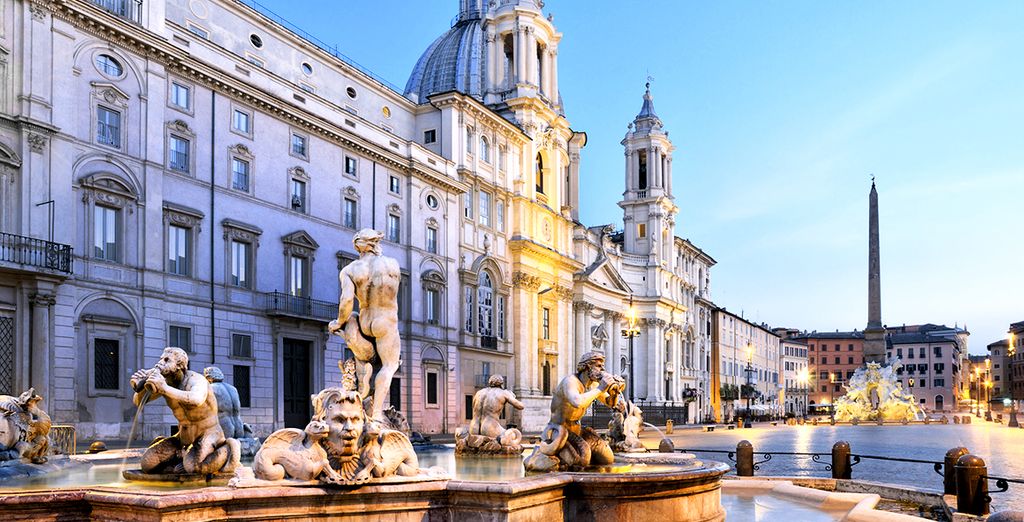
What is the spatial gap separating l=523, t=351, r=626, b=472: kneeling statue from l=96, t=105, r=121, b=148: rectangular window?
73.4 ft

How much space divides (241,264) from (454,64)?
119 feet

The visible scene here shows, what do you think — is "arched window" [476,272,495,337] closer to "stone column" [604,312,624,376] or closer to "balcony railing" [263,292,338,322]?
"balcony railing" [263,292,338,322]

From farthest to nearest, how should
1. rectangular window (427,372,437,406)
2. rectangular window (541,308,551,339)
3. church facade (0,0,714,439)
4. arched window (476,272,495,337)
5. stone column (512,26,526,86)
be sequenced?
rectangular window (541,308,551,339) → stone column (512,26,526,86) → arched window (476,272,495,337) → rectangular window (427,372,437,406) → church facade (0,0,714,439)

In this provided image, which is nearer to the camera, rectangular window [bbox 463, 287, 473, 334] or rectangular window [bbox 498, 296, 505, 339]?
rectangular window [bbox 463, 287, 473, 334]

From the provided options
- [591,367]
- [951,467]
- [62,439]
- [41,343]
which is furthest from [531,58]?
[591,367]

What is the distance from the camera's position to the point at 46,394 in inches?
950

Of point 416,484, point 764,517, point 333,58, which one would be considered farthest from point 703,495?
point 333,58

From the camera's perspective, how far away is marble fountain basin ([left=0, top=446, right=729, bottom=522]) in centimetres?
644

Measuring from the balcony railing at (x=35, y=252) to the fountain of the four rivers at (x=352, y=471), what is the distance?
15.7m

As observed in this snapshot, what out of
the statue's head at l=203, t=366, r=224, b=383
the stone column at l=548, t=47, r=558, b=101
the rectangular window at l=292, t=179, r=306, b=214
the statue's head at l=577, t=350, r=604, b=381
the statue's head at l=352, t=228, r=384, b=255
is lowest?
the statue's head at l=203, t=366, r=224, b=383

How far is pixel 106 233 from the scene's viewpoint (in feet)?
89.2

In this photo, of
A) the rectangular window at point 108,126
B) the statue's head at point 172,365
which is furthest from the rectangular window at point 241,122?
the statue's head at point 172,365

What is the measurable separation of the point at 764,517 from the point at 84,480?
7916 mm

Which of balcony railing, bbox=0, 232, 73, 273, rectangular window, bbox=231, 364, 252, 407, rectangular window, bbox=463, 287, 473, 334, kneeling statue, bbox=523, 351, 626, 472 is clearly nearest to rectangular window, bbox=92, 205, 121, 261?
balcony railing, bbox=0, 232, 73, 273
